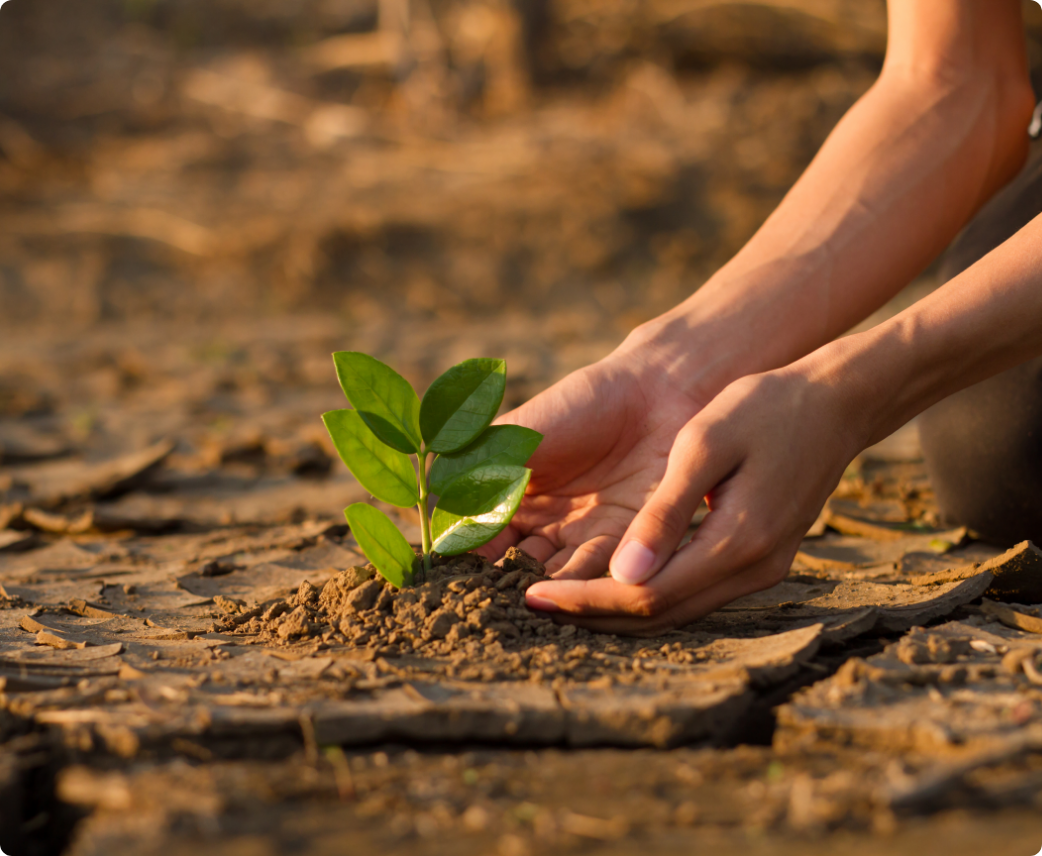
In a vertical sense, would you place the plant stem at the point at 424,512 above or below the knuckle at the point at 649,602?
above

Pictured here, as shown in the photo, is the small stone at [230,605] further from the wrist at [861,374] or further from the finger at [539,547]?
the wrist at [861,374]

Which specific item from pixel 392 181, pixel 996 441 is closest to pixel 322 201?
pixel 392 181

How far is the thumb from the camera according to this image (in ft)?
4.51

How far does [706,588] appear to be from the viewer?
1468 mm

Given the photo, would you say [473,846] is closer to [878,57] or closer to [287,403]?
[287,403]

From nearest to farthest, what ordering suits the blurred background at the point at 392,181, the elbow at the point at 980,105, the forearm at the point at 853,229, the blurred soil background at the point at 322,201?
1. the forearm at the point at 853,229
2. the elbow at the point at 980,105
3. the blurred soil background at the point at 322,201
4. the blurred background at the point at 392,181

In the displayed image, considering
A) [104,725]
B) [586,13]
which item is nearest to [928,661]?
[104,725]

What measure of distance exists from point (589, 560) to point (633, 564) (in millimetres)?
223

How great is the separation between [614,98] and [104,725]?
6.38 meters

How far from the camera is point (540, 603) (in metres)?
1.45

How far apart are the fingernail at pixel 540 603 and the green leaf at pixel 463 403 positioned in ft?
0.89

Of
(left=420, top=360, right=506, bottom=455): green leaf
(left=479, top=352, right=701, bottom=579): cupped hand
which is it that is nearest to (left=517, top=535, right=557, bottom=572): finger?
(left=479, top=352, right=701, bottom=579): cupped hand

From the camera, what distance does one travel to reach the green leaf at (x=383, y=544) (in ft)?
4.57

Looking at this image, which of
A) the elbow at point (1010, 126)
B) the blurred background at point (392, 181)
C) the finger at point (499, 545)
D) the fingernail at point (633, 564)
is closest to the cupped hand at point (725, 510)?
the fingernail at point (633, 564)
